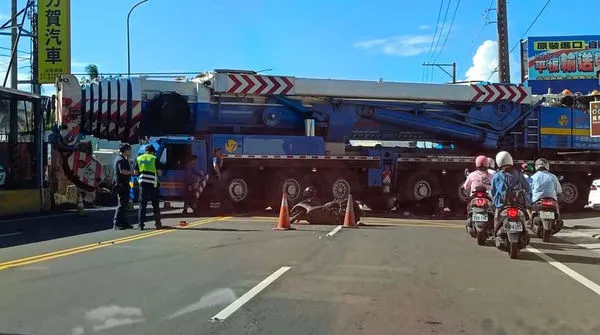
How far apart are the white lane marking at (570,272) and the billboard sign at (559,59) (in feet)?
98.3

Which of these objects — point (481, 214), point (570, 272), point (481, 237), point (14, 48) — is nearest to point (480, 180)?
point (481, 214)

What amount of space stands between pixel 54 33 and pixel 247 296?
21.0m

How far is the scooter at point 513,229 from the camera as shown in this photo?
1025cm

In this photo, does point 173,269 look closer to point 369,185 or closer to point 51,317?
point 51,317

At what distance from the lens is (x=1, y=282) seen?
26.0 ft

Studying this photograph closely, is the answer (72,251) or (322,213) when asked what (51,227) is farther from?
(322,213)

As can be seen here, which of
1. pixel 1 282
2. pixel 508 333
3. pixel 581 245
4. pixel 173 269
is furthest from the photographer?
pixel 581 245

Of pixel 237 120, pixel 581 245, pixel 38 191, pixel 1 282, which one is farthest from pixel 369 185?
pixel 1 282

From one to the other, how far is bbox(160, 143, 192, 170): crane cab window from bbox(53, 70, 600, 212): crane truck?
0.04 metres

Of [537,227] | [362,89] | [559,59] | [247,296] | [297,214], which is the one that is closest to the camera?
[247,296]

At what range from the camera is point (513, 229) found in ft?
33.6

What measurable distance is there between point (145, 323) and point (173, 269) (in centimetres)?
282

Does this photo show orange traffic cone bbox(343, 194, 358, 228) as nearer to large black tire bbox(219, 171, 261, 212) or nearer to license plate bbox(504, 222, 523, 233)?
large black tire bbox(219, 171, 261, 212)

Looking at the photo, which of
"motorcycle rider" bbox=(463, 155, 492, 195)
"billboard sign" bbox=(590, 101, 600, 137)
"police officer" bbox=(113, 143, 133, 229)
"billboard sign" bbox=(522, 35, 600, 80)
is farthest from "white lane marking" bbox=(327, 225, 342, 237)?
"billboard sign" bbox=(522, 35, 600, 80)
